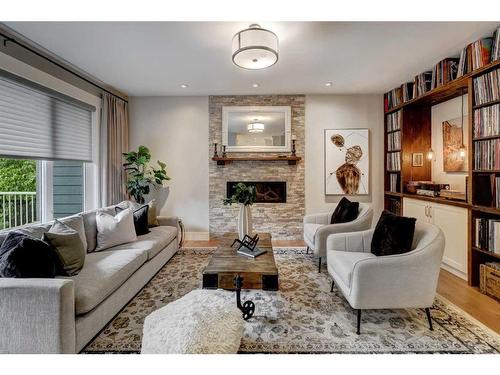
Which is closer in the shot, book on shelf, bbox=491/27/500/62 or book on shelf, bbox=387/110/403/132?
book on shelf, bbox=491/27/500/62

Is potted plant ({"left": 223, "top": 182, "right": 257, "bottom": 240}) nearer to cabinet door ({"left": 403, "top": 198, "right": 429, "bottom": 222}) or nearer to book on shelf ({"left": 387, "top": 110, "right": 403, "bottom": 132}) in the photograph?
cabinet door ({"left": 403, "top": 198, "right": 429, "bottom": 222})

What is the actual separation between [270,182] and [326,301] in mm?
2629

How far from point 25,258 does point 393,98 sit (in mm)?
5133

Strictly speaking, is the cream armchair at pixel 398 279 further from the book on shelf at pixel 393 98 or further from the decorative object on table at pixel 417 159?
the book on shelf at pixel 393 98

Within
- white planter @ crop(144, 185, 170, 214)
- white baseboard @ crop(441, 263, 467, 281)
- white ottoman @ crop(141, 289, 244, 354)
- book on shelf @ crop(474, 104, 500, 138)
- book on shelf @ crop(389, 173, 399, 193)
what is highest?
book on shelf @ crop(474, 104, 500, 138)

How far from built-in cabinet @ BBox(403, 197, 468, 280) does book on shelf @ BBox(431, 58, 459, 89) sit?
155 centimetres

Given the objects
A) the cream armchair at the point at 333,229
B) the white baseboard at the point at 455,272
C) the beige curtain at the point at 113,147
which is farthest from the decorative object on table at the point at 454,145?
the beige curtain at the point at 113,147

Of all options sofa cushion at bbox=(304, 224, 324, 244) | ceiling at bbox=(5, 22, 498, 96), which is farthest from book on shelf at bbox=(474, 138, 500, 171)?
sofa cushion at bbox=(304, 224, 324, 244)

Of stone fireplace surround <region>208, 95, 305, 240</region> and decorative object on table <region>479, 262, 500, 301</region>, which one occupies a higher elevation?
stone fireplace surround <region>208, 95, 305, 240</region>

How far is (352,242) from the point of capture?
2547mm

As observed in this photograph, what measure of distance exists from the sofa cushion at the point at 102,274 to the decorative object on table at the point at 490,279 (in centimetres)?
347

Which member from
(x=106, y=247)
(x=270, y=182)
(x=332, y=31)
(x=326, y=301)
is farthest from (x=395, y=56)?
(x=106, y=247)

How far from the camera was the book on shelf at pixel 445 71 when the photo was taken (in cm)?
302

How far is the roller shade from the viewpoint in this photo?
2.52 metres
